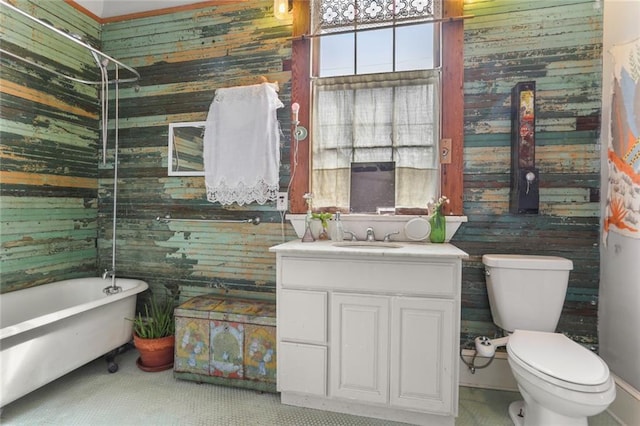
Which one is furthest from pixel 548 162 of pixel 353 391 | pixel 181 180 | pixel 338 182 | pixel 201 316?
pixel 181 180

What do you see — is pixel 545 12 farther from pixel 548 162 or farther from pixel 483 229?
pixel 483 229

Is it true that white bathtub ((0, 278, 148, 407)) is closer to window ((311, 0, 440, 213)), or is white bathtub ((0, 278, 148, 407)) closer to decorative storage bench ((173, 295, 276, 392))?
decorative storage bench ((173, 295, 276, 392))

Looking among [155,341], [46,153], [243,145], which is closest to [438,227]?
[243,145]

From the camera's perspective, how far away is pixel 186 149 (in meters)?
2.44

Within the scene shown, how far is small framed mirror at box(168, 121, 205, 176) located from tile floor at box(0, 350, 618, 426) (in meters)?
1.44

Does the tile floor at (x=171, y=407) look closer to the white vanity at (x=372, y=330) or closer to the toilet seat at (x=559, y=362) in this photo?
the white vanity at (x=372, y=330)

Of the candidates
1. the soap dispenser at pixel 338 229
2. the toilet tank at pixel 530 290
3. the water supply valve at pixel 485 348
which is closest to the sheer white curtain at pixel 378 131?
the soap dispenser at pixel 338 229

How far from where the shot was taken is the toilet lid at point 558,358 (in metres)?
1.26

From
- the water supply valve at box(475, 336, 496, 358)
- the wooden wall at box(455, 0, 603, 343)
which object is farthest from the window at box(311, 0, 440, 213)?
the water supply valve at box(475, 336, 496, 358)

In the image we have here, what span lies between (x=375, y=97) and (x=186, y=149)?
1.45m

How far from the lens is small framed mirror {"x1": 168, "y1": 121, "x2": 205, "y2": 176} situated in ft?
7.90

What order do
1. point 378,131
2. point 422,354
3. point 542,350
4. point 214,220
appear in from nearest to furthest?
1. point 542,350
2. point 422,354
3. point 378,131
4. point 214,220

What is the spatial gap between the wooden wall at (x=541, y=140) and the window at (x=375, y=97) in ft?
0.85

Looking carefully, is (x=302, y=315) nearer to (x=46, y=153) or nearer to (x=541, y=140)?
(x=541, y=140)
